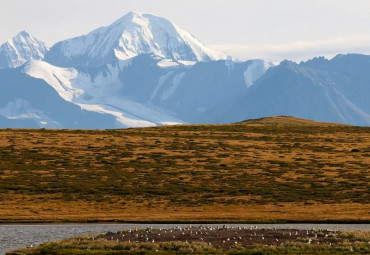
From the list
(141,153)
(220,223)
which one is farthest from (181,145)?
(220,223)

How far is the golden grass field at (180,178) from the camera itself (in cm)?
7538

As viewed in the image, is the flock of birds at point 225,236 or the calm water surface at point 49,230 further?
the calm water surface at point 49,230

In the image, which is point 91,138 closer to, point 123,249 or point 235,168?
point 235,168

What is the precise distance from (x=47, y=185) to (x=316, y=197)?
33289 mm

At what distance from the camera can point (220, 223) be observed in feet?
219

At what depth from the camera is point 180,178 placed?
95938mm

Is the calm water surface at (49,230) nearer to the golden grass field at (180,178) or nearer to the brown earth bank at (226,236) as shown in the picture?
the golden grass field at (180,178)

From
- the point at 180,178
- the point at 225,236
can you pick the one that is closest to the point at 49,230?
the point at 225,236

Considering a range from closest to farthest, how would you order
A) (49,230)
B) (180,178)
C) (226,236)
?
(226,236) → (49,230) → (180,178)

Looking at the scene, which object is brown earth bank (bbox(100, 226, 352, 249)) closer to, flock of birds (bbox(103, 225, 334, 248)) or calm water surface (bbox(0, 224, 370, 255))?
flock of birds (bbox(103, 225, 334, 248))

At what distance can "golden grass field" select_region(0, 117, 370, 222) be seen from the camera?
75375 millimetres

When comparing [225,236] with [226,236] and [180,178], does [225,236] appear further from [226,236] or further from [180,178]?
[180,178]

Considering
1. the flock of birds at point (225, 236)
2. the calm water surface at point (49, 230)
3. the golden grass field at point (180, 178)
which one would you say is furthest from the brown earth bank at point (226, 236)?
the golden grass field at point (180, 178)

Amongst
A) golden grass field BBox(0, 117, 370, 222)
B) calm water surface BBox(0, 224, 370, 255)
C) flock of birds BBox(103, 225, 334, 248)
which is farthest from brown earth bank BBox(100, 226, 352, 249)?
golden grass field BBox(0, 117, 370, 222)
